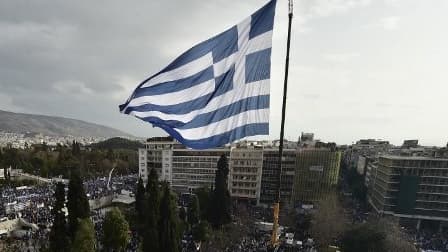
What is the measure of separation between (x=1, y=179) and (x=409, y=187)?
74.1 meters

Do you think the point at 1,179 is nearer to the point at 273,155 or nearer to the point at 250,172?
the point at 250,172

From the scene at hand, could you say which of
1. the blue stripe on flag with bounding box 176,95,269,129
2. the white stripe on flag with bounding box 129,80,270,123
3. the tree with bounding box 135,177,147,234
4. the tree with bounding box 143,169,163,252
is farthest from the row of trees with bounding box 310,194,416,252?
the white stripe on flag with bounding box 129,80,270,123

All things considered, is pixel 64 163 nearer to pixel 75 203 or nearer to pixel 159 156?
pixel 159 156

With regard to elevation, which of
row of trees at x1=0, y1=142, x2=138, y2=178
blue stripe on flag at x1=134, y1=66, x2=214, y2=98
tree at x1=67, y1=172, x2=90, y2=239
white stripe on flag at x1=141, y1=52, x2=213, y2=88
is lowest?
row of trees at x1=0, y1=142, x2=138, y2=178

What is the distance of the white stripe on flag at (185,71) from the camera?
306 inches

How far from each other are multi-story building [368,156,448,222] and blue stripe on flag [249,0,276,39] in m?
50.8

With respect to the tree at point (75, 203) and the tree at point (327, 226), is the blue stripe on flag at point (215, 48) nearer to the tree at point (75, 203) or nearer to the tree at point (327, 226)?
the tree at point (75, 203)

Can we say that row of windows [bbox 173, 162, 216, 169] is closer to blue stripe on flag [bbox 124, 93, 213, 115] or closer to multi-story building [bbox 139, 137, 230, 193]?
multi-story building [bbox 139, 137, 230, 193]

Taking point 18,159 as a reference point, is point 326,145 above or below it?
above

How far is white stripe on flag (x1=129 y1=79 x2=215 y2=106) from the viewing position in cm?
793

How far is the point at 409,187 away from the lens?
4888 cm

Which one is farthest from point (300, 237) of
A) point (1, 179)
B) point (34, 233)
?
point (1, 179)

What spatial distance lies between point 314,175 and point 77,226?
4129 centimetres

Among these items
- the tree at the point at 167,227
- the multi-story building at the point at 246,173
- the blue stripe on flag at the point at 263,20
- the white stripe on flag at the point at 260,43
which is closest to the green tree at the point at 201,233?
the tree at the point at 167,227
